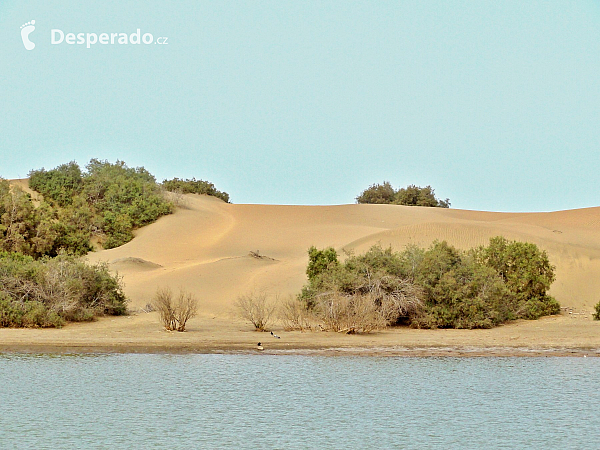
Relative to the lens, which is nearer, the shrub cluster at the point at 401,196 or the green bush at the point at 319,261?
the green bush at the point at 319,261

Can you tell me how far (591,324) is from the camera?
2339cm

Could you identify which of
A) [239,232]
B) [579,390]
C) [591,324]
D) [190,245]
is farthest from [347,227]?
[579,390]

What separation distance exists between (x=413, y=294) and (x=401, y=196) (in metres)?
51.5

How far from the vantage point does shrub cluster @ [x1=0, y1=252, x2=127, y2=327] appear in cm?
2189

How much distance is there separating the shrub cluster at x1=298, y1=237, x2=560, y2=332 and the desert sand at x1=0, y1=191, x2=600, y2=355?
2.01 feet

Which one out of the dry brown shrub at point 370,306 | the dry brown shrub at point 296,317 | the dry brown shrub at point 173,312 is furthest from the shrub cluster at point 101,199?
the dry brown shrub at point 370,306

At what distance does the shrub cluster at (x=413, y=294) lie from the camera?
2181 centimetres

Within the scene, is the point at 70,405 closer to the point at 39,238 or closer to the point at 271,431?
the point at 271,431

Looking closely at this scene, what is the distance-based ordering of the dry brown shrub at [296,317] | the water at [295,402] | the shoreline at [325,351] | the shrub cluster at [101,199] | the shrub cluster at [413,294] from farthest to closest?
the shrub cluster at [101,199], the dry brown shrub at [296,317], the shrub cluster at [413,294], the shoreline at [325,351], the water at [295,402]

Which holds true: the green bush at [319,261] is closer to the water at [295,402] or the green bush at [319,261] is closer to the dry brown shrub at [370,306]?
the dry brown shrub at [370,306]

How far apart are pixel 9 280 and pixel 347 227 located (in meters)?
28.8

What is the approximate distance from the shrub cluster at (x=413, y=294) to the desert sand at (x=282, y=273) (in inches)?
24.1

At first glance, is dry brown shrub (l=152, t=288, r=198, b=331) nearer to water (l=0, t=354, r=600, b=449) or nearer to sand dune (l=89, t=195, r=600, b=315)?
water (l=0, t=354, r=600, b=449)

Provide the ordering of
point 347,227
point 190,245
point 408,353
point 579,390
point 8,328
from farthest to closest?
point 347,227 < point 190,245 < point 8,328 < point 408,353 < point 579,390
